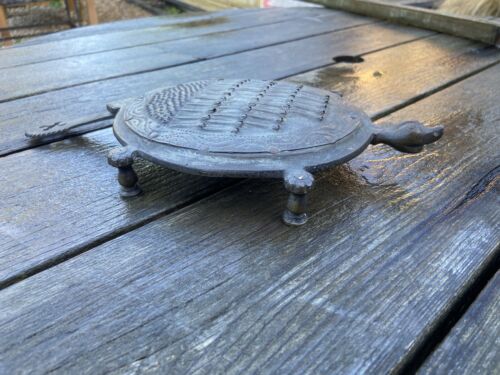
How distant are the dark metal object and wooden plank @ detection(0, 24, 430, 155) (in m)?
0.27

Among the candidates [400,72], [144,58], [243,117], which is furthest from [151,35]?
[243,117]

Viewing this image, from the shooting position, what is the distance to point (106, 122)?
1021 millimetres

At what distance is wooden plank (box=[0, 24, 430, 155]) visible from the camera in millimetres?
1044

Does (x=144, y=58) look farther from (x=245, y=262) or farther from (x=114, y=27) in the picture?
(x=245, y=262)

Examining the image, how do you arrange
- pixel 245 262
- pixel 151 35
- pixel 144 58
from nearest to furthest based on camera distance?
pixel 245 262 < pixel 144 58 < pixel 151 35

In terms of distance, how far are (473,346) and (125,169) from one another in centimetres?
53

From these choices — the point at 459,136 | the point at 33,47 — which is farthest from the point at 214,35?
the point at 459,136

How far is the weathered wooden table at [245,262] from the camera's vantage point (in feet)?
1.60

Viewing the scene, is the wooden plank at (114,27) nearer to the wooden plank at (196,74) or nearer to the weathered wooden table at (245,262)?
the wooden plank at (196,74)

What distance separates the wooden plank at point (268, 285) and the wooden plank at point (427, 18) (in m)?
1.21

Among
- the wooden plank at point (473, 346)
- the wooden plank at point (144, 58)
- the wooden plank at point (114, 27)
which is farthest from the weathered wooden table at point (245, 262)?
the wooden plank at point (114, 27)

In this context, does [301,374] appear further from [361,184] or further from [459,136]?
[459,136]

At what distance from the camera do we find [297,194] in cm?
65

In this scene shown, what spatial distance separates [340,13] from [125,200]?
1924 mm
